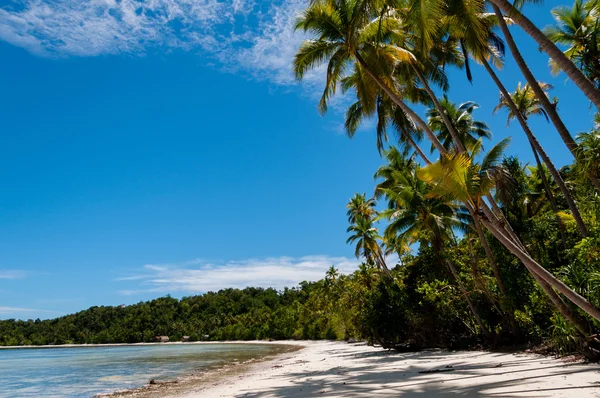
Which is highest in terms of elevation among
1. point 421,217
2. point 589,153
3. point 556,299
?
point 421,217

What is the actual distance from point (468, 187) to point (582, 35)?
827 cm


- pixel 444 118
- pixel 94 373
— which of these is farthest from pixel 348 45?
pixel 94 373

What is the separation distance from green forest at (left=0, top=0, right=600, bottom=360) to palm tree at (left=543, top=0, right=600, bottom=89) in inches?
1.5

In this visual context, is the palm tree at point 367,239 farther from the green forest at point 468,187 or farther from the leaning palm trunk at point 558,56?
the leaning palm trunk at point 558,56

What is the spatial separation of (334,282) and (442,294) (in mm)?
36509

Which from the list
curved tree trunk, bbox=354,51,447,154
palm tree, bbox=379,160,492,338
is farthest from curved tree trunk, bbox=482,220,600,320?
palm tree, bbox=379,160,492,338

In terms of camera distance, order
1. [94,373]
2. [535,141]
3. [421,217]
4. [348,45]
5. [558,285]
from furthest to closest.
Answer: [94,373], [421,217], [535,141], [348,45], [558,285]

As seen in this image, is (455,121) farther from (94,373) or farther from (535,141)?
(94,373)

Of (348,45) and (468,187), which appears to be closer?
(468,187)

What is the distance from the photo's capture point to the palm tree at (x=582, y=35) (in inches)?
444

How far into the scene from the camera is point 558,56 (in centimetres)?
789

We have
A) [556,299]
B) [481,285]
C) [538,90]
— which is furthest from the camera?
[481,285]

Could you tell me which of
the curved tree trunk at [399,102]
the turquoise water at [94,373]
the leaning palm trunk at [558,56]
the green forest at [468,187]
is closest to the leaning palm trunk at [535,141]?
the green forest at [468,187]

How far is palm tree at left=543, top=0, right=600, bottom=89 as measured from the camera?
37.0ft
